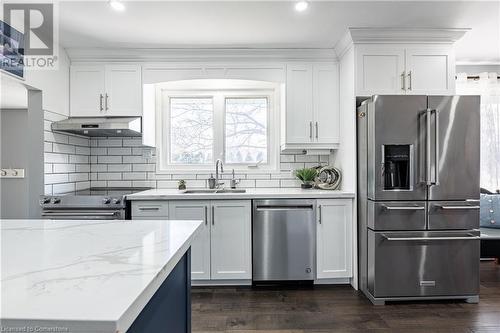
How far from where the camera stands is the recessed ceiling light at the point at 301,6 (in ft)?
7.98

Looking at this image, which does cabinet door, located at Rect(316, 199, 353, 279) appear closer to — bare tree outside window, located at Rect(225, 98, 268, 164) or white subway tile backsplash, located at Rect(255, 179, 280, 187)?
white subway tile backsplash, located at Rect(255, 179, 280, 187)

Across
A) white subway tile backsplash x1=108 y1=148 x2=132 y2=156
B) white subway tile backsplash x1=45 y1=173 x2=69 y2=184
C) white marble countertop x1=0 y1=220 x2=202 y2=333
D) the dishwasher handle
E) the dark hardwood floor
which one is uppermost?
white subway tile backsplash x1=108 y1=148 x2=132 y2=156

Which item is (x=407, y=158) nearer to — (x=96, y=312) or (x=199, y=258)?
(x=199, y=258)

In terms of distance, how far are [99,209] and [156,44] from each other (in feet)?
5.51

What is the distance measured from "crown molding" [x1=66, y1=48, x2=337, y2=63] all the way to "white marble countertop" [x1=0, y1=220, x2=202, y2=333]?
2.33 m

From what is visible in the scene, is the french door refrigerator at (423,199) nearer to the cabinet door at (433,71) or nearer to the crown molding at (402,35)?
the cabinet door at (433,71)

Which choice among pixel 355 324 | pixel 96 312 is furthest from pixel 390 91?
pixel 96 312

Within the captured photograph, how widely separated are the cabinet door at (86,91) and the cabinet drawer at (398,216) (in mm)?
2839

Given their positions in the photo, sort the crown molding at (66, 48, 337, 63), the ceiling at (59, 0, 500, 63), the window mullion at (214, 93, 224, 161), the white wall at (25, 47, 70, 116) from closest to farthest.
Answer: the ceiling at (59, 0, 500, 63), the white wall at (25, 47, 70, 116), the crown molding at (66, 48, 337, 63), the window mullion at (214, 93, 224, 161)

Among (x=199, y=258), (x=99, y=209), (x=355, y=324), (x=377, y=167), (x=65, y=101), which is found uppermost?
(x=65, y=101)

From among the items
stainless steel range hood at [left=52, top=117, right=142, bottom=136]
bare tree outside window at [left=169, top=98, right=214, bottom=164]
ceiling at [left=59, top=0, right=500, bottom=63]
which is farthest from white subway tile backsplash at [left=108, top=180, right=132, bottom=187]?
ceiling at [left=59, top=0, right=500, bottom=63]

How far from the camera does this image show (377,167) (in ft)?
8.84

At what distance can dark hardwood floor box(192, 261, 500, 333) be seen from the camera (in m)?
2.36

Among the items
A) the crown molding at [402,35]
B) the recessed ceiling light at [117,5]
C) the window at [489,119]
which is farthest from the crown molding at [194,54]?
the window at [489,119]
